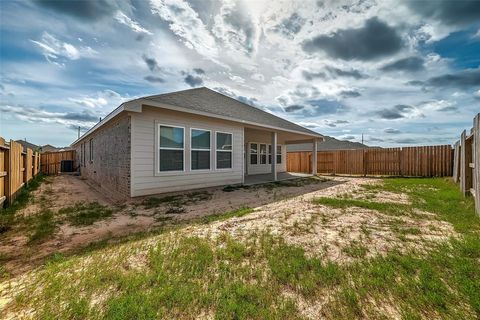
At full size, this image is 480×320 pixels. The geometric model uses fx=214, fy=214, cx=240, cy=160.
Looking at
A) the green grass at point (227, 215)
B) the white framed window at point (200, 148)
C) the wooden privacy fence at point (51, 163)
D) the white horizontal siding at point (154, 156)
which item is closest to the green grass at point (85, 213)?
the white horizontal siding at point (154, 156)

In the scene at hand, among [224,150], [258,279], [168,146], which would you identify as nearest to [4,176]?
[168,146]

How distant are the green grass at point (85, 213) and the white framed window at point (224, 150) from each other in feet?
14.9

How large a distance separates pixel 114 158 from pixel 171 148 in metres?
2.58

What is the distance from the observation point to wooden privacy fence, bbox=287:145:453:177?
1338cm

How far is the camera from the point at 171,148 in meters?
7.70

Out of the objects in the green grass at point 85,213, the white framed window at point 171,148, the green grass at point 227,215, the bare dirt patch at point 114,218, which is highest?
the white framed window at point 171,148

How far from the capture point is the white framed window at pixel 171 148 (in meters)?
7.48

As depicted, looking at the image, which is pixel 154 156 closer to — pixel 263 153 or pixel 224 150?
pixel 224 150

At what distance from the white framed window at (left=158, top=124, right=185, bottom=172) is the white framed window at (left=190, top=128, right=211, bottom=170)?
1.38 ft

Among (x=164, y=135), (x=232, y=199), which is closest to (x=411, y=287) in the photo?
(x=232, y=199)

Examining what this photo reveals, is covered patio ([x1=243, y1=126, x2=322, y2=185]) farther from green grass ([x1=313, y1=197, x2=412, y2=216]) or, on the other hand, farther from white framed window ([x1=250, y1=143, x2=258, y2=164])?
green grass ([x1=313, y1=197, x2=412, y2=216])

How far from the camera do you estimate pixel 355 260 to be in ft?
8.82

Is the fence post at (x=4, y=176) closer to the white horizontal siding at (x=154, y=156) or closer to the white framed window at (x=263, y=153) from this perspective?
the white horizontal siding at (x=154, y=156)

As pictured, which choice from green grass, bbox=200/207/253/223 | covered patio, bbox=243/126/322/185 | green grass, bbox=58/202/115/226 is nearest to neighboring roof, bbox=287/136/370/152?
covered patio, bbox=243/126/322/185
